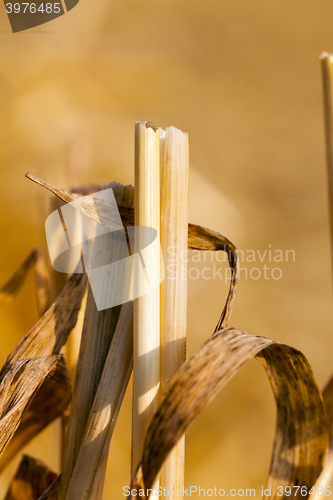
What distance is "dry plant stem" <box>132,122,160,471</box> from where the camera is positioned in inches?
10.7

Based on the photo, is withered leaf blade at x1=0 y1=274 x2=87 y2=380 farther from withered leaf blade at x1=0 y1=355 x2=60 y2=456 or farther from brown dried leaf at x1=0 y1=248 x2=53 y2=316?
brown dried leaf at x1=0 y1=248 x2=53 y2=316

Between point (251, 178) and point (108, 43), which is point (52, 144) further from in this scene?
point (251, 178)

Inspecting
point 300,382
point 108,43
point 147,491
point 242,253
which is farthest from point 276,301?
point 108,43

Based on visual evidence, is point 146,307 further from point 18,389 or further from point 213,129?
point 213,129

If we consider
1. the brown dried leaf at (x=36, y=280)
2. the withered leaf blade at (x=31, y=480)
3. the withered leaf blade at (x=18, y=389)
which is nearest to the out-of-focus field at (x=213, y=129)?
the brown dried leaf at (x=36, y=280)

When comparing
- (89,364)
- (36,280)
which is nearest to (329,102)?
(89,364)

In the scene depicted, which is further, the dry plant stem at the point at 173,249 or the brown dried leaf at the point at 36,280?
the brown dried leaf at the point at 36,280

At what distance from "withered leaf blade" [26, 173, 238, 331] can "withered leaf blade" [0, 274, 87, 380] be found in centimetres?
13

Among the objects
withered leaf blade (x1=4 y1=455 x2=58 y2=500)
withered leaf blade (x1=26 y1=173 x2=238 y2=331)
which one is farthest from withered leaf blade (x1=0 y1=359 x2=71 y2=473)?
withered leaf blade (x1=26 y1=173 x2=238 y2=331)

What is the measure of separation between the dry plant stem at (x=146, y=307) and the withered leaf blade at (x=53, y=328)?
0.15 m

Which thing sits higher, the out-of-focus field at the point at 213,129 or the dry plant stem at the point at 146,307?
the out-of-focus field at the point at 213,129

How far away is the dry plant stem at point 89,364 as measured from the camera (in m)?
0.30

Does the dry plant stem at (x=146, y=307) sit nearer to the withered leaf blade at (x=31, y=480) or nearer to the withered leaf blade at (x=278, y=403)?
the withered leaf blade at (x=278, y=403)

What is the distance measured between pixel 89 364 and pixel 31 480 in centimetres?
27
